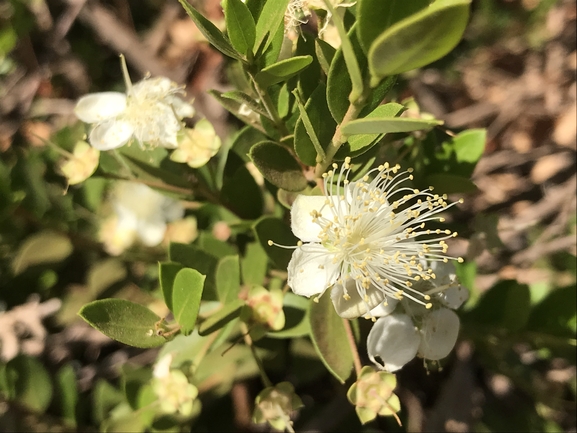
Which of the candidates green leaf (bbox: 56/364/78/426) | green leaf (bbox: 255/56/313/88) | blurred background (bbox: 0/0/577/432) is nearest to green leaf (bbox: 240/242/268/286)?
blurred background (bbox: 0/0/577/432)

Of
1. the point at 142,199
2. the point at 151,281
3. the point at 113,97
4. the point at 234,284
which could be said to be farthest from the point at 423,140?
the point at 151,281

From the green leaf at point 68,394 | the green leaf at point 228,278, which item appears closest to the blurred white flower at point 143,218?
the green leaf at point 68,394

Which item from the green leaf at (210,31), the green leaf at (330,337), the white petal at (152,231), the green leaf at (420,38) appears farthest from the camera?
the white petal at (152,231)

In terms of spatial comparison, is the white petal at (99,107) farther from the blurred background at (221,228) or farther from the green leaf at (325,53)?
the green leaf at (325,53)

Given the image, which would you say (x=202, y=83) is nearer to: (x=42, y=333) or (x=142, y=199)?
(x=142, y=199)

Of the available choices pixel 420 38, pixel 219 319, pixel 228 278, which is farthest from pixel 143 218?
pixel 420 38

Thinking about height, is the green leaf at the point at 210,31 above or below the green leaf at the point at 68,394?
above
